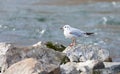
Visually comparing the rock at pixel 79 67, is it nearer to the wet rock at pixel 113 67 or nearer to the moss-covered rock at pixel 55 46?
the wet rock at pixel 113 67

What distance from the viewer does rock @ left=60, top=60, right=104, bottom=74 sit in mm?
10023

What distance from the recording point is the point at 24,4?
2306cm

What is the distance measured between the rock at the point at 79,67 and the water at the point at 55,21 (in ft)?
10.2

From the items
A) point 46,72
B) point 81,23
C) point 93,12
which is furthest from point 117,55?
point 93,12

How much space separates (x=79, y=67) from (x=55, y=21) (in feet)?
28.7

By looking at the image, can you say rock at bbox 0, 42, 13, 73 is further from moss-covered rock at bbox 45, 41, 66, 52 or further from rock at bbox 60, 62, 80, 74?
moss-covered rock at bbox 45, 41, 66, 52

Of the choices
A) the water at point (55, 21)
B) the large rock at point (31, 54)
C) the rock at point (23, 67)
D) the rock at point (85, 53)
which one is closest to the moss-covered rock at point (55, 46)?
the rock at point (85, 53)

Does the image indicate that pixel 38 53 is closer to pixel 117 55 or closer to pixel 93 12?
pixel 117 55

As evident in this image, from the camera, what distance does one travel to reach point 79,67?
10195 millimetres

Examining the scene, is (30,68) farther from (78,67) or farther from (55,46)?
(55,46)

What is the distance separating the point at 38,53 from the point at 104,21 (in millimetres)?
8920

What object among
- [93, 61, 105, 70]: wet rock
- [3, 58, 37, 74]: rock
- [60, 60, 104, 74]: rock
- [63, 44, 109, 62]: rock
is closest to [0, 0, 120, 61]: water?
[63, 44, 109, 62]: rock

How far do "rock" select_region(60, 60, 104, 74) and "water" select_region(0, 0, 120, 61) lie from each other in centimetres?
310

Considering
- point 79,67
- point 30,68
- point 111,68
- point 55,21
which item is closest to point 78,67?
point 79,67
